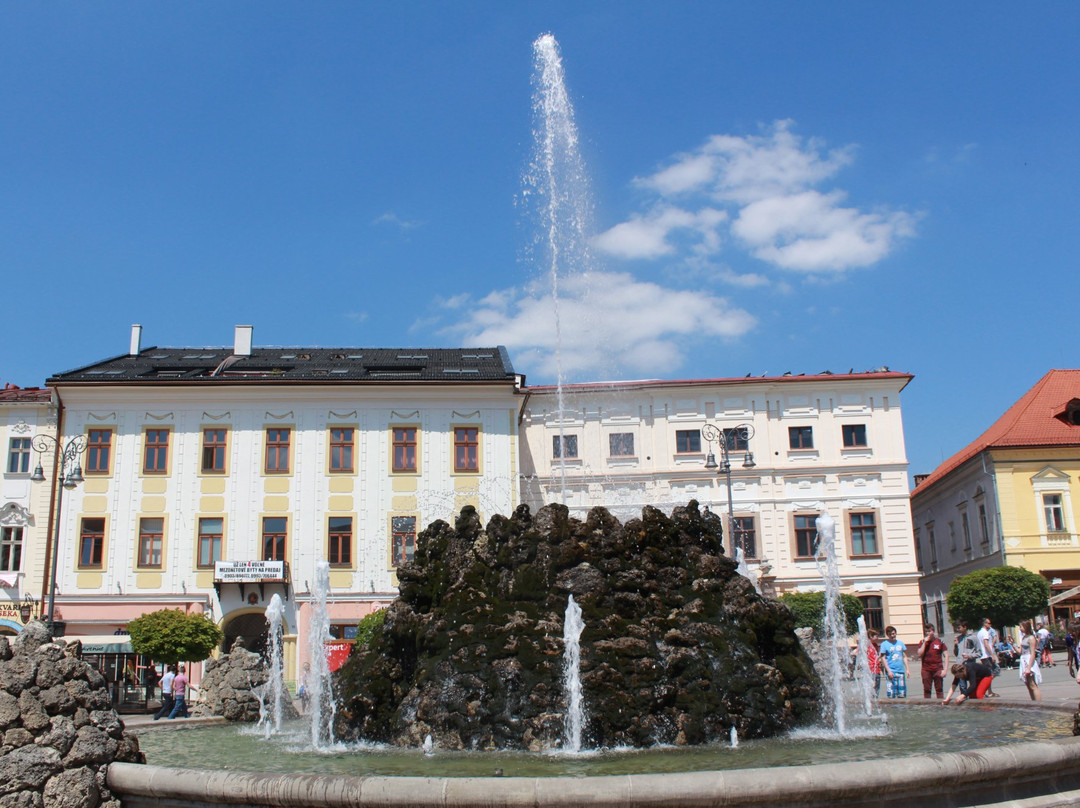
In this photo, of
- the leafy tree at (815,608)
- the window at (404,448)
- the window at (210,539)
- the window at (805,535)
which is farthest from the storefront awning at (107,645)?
the window at (805,535)

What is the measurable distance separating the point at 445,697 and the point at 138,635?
18.4 m

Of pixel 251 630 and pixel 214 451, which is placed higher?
pixel 214 451

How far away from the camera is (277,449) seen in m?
35.7

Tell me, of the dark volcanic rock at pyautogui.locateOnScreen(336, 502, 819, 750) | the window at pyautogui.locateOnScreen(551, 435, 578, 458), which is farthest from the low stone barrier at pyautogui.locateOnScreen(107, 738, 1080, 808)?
the window at pyautogui.locateOnScreen(551, 435, 578, 458)

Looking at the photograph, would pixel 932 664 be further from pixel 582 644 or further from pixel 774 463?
pixel 774 463

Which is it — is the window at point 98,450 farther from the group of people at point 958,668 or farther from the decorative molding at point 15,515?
the group of people at point 958,668

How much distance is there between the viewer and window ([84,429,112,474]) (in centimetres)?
3512

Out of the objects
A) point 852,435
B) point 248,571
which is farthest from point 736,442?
point 248,571

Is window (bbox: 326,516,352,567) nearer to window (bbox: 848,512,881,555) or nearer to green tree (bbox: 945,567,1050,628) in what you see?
window (bbox: 848,512,881,555)

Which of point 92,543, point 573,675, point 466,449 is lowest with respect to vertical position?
point 573,675

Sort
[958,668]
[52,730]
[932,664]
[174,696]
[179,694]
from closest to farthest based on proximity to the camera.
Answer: [52,730] < [958,668] < [932,664] < [179,694] < [174,696]

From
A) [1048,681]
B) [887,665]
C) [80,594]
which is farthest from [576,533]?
[80,594]

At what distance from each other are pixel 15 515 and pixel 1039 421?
39855 millimetres

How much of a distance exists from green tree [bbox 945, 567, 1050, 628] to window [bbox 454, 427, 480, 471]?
57.0 ft
